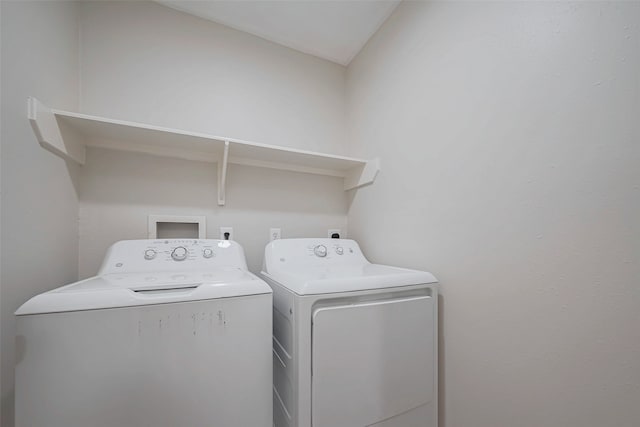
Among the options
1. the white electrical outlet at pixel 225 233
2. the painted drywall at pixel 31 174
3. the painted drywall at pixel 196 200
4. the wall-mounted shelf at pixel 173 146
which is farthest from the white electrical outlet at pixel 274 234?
the painted drywall at pixel 31 174

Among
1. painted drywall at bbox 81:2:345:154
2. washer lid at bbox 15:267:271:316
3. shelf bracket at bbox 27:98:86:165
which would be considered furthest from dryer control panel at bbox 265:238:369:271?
shelf bracket at bbox 27:98:86:165

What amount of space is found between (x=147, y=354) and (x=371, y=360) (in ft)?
2.44

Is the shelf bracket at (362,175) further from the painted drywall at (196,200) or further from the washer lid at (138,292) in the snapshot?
the washer lid at (138,292)

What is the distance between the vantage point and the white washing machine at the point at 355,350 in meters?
0.85

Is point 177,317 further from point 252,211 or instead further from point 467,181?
point 467,181

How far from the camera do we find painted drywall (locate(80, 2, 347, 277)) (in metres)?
1.32

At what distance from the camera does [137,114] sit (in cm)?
138

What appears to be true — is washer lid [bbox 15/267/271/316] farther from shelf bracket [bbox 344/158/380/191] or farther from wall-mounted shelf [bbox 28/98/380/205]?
shelf bracket [bbox 344/158/380/191]

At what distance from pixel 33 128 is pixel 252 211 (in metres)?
1.00

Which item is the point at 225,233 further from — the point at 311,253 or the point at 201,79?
the point at 201,79

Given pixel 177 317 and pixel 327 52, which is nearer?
pixel 177 317

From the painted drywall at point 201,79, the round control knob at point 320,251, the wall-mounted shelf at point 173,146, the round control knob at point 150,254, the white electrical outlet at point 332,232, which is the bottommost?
the round control knob at point 320,251

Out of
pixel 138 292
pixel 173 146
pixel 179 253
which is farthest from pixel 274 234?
pixel 138 292

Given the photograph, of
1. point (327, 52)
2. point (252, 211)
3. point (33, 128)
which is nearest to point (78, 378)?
point (33, 128)
